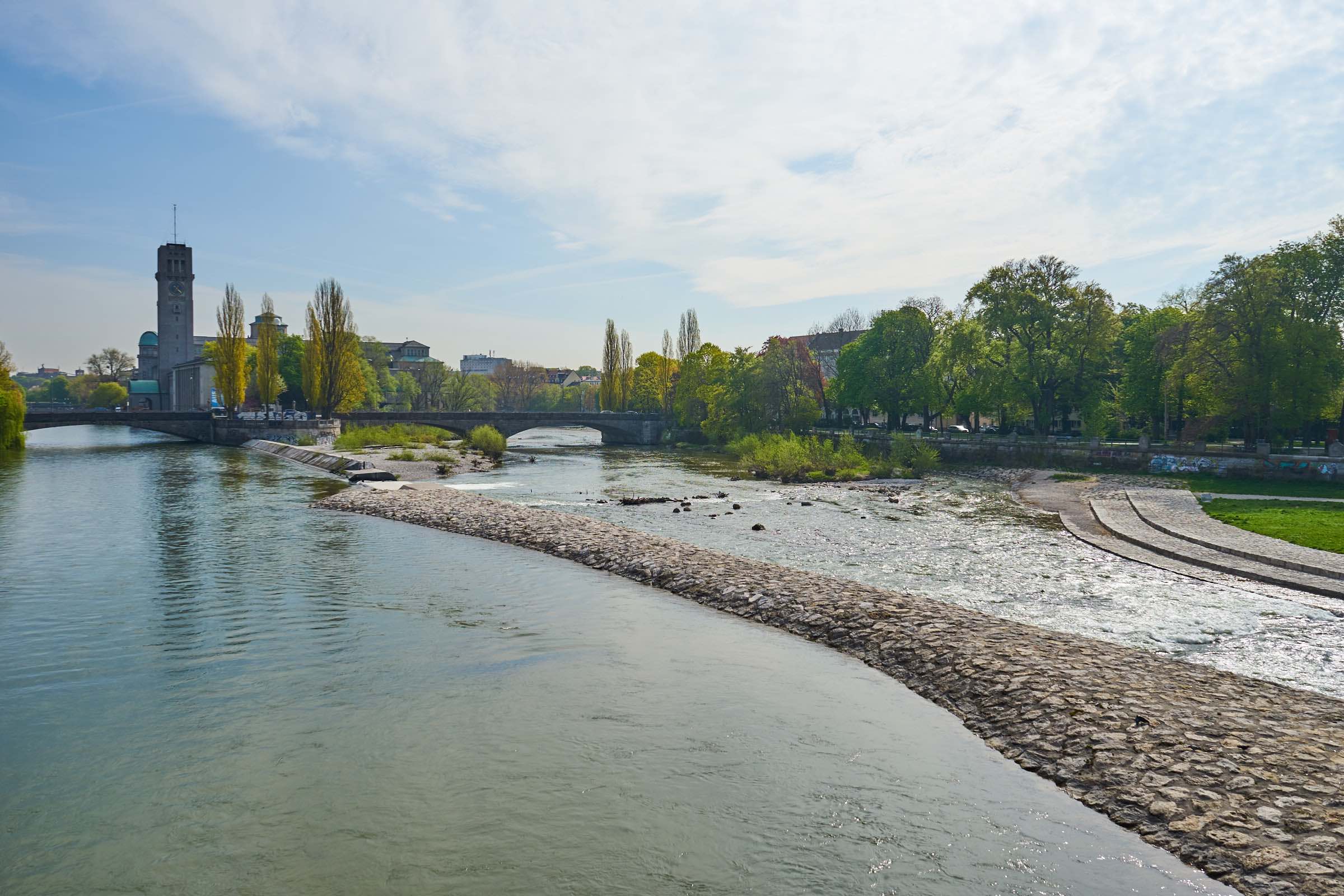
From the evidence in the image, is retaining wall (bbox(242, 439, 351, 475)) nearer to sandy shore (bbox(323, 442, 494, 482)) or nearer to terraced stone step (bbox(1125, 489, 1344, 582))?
sandy shore (bbox(323, 442, 494, 482))

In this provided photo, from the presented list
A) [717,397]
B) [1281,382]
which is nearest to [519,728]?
[1281,382]

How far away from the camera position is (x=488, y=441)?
76250 mm

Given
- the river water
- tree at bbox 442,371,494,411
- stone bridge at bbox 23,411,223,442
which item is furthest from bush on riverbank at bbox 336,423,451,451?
the river water

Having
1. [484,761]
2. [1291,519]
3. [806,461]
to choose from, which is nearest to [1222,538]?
[1291,519]

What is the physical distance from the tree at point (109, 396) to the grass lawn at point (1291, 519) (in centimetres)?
17567

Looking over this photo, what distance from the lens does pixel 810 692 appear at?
45.3ft

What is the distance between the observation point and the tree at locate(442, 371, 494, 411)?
14025 centimetres

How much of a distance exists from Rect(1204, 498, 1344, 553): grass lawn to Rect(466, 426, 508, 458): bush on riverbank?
55722 millimetres

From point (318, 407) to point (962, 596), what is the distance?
8261 centimetres

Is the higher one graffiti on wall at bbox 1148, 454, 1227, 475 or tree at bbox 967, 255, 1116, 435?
tree at bbox 967, 255, 1116, 435

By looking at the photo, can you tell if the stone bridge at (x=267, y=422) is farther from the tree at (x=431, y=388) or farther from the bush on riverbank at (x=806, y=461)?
the tree at (x=431, y=388)

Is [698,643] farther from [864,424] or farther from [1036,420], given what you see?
[864,424]

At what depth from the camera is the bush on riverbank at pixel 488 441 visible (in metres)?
75.1

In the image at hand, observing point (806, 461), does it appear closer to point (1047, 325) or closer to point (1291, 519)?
point (1047, 325)
